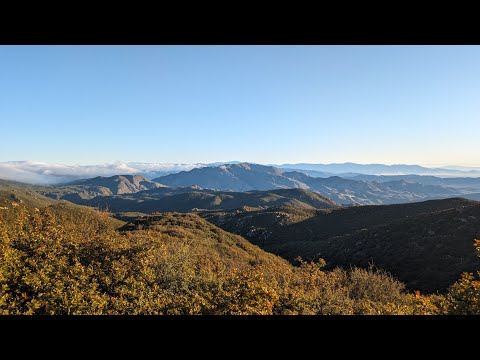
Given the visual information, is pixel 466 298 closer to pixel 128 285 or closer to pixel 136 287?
pixel 136 287

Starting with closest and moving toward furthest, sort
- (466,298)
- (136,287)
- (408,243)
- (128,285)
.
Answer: (466,298) → (136,287) → (128,285) → (408,243)

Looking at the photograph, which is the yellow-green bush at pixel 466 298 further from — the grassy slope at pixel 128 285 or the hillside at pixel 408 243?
the hillside at pixel 408 243

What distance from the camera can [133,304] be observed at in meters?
7.37

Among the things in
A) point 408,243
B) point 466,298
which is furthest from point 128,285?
point 408,243

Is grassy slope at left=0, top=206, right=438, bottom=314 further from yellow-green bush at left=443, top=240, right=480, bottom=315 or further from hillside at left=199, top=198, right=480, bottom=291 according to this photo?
hillside at left=199, top=198, right=480, bottom=291

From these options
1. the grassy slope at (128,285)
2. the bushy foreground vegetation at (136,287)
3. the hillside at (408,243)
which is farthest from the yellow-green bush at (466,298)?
the hillside at (408,243)

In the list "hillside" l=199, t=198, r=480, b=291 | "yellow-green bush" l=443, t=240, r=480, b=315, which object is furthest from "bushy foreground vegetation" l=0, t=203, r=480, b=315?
"hillside" l=199, t=198, r=480, b=291

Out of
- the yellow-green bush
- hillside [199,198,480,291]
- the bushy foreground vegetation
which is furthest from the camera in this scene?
hillside [199,198,480,291]

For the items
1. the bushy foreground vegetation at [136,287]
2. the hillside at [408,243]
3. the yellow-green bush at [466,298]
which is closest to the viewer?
the yellow-green bush at [466,298]
